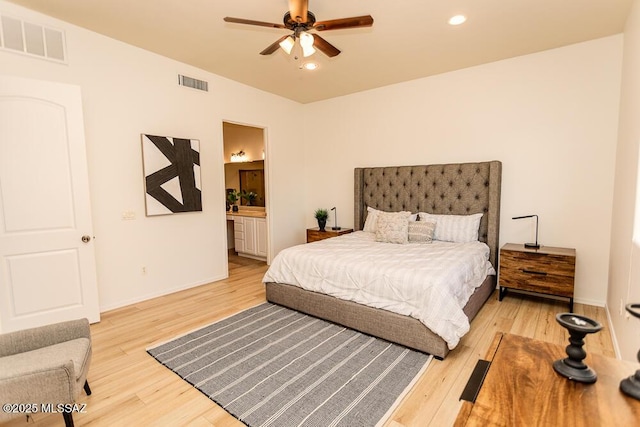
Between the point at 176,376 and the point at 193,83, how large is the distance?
11.1ft

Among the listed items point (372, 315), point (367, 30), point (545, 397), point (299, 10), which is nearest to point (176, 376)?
point (372, 315)

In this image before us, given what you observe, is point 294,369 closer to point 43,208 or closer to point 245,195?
point 43,208

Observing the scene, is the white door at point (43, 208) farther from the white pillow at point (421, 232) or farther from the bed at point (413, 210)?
the white pillow at point (421, 232)

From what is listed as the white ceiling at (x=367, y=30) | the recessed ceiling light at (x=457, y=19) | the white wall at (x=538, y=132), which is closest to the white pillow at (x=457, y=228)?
the white wall at (x=538, y=132)

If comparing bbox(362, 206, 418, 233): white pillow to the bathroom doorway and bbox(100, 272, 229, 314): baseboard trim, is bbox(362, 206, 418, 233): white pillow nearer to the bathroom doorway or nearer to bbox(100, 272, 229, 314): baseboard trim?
the bathroom doorway

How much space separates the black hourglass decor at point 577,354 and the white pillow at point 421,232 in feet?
8.96

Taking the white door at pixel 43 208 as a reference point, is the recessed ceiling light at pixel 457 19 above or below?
above

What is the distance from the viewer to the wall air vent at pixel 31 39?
2645 millimetres

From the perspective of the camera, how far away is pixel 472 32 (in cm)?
304

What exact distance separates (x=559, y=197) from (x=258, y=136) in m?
5.35

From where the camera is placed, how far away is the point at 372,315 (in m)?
2.65

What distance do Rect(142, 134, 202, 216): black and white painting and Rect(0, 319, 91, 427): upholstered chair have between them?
1864 millimetres

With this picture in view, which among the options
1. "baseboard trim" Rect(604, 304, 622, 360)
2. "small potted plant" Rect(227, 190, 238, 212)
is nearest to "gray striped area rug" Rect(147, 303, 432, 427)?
"baseboard trim" Rect(604, 304, 622, 360)

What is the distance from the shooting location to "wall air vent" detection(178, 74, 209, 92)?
3.86m
